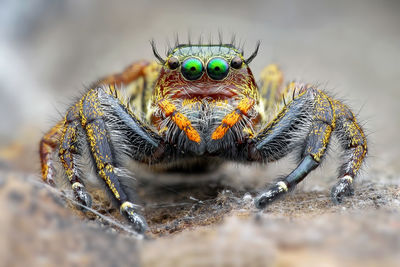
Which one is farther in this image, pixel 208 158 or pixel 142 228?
pixel 208 158

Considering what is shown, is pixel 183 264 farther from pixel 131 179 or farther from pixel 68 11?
pixel 68 11

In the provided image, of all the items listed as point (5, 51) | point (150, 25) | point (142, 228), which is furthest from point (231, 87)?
point (150, 25)

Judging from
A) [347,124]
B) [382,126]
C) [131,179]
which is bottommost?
[382,126]

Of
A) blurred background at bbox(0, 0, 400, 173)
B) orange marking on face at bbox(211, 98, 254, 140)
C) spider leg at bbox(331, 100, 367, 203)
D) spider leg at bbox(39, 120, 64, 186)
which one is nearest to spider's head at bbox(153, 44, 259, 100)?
orange marking on face at bbox(211, 98, 254, 140)

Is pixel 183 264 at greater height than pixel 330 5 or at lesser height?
lesser

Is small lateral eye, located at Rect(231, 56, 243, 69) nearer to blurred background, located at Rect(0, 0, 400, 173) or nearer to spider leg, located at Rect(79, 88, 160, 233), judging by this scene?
spider leg, located at Rect(79, 88, 160, 233)

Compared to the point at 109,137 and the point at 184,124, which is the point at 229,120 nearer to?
the point at 184,124
